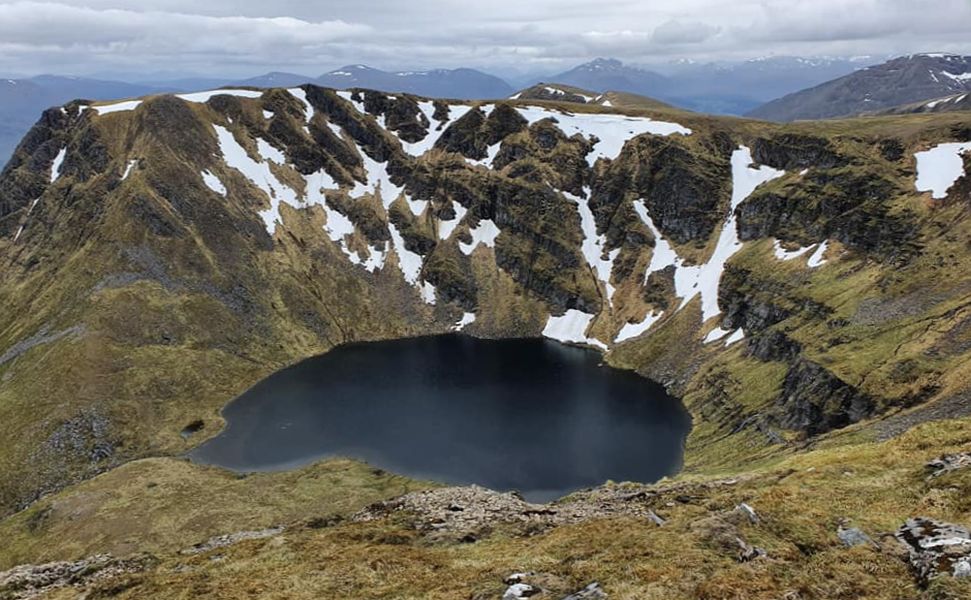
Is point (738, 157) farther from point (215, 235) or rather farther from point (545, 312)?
point (215, 235)

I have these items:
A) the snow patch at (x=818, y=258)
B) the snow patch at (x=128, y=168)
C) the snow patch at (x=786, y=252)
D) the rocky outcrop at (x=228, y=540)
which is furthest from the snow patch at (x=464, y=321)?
the rocky outcrop at (x=228, y=540)

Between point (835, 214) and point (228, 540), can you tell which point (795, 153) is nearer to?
point (835, 214)

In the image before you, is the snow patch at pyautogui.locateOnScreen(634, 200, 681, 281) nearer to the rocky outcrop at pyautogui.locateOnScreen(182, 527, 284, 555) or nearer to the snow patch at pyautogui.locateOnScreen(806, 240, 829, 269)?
the snow patch at pyautogui.locateOnScreen(806, 240, 829, 269)

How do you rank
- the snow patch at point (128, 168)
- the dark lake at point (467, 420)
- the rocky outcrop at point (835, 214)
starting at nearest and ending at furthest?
the dark lake at point (467, 420)
the rocky outcrop at point (835, 214)
the snow patch at point (128, 168)

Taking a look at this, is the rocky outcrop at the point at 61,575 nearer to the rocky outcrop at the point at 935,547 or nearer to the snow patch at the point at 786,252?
the rocky outcrop at the point at 935,547

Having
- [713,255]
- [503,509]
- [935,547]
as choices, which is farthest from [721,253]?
[935,547]
